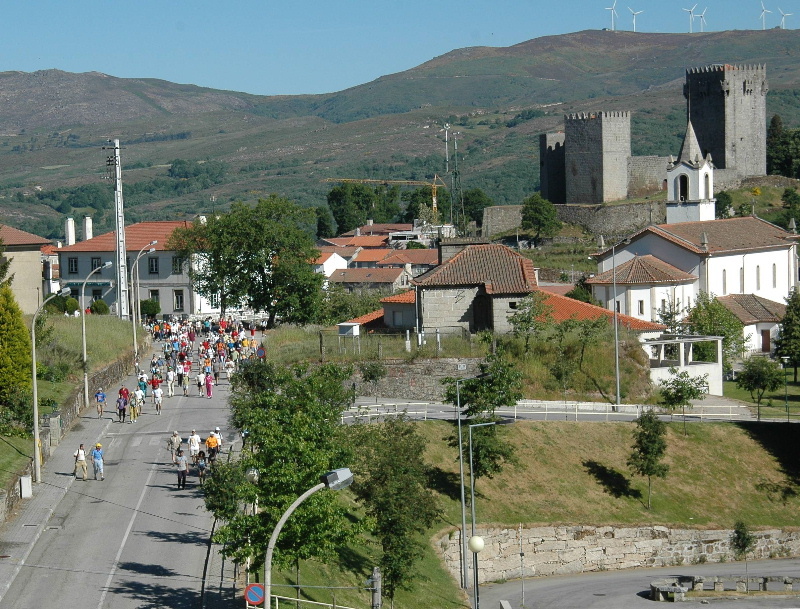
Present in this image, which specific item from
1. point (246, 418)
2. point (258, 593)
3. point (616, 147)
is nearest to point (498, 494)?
point (246, 418)

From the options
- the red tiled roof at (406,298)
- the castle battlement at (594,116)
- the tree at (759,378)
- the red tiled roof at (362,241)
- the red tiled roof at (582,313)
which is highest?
the castle battlement at (594,116)

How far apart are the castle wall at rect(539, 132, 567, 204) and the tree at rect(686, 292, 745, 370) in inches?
2493

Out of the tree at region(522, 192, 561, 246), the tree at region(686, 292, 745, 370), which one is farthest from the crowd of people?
the tree at region(522, 192, 561, 246)

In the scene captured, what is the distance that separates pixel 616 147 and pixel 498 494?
94785 millimetres

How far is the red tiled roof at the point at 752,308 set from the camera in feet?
262

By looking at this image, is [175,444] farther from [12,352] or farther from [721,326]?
[721,326]

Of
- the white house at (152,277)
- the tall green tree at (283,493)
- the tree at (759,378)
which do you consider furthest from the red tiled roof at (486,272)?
the white house at (152,277)

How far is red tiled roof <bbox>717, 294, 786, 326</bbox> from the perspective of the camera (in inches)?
3140

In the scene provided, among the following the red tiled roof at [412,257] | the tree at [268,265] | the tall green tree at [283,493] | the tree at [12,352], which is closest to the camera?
the tall green tree at [283,493]

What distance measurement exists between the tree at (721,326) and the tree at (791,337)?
2246 millimetres

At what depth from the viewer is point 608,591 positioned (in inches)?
1596

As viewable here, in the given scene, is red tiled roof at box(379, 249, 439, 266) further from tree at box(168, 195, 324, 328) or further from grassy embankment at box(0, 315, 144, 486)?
grassy embankment at box(0, 315, 144, 486)

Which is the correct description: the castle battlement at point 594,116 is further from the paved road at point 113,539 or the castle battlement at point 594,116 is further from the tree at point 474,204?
the paved road at point 113,539

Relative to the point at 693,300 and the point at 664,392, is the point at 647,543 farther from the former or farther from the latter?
the point at 693,300
